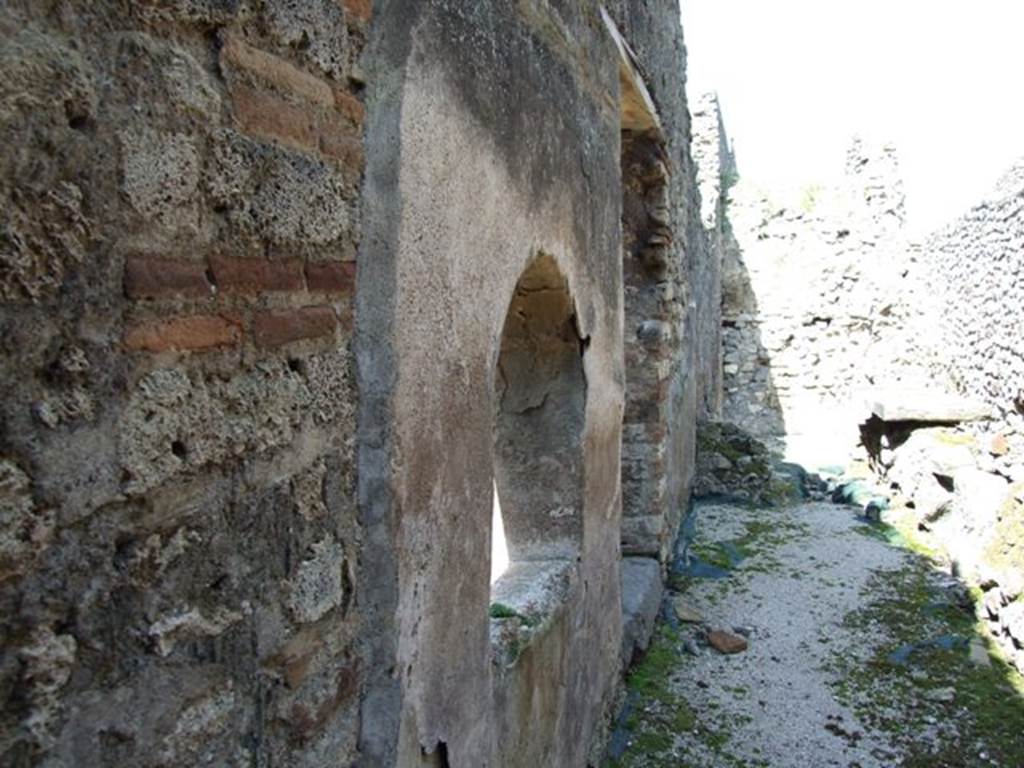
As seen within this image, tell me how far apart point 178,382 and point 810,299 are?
13.5 meters

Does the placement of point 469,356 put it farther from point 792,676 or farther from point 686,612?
point 686,612

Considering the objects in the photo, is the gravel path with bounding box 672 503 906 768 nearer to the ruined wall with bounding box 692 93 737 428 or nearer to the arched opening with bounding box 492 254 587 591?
the arched opening with bounding box 492 254 587 591

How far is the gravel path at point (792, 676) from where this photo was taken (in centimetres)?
352

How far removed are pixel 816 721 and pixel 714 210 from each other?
926 cm

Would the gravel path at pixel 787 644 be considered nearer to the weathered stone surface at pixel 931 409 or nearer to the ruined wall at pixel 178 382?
the weathered stone surface at pixel 931 409

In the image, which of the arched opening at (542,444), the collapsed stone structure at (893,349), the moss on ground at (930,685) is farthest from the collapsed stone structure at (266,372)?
the collapsed stone structure at (893,349)

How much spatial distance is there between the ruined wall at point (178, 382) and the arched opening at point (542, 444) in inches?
59.8

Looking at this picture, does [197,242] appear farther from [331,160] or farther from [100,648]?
[100,648]

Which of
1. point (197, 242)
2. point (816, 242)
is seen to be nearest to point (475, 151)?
point (197, 242)

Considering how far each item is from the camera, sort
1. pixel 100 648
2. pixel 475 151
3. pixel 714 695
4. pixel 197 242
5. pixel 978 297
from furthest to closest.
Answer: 1. pixel 978 297
2. pixel 714 695
3. pixel 475 151
4. pixel 197 242
5. pixel 100 648

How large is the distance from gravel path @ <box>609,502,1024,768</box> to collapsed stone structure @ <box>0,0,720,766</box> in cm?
147

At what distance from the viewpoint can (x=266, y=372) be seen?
1.24 m

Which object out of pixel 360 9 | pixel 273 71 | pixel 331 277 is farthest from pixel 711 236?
pixel 273 71

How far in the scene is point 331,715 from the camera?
1394 mm
